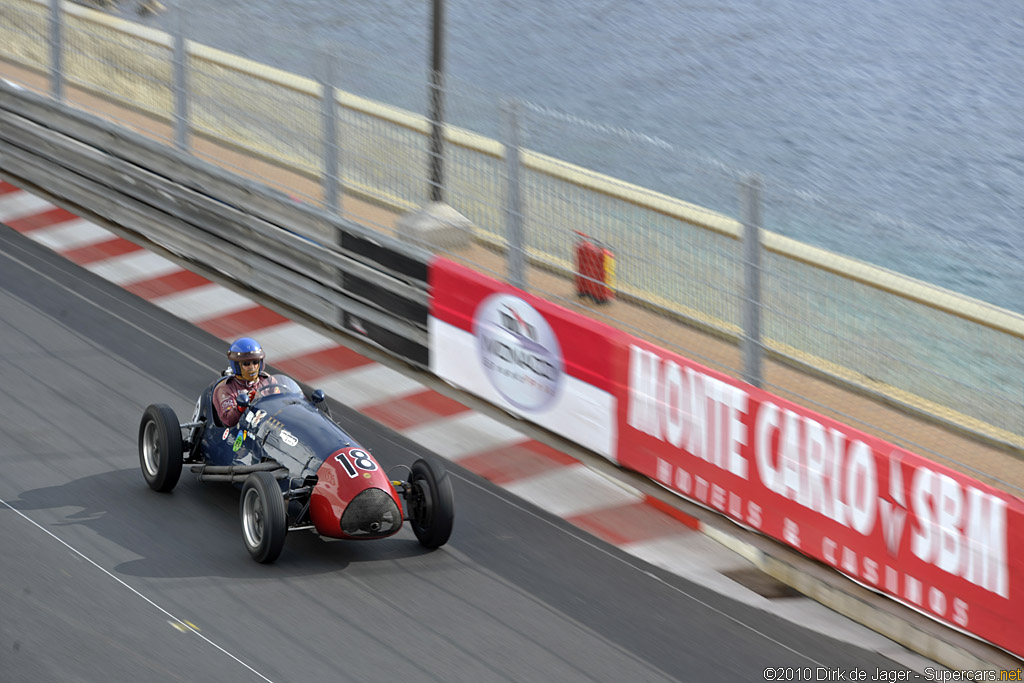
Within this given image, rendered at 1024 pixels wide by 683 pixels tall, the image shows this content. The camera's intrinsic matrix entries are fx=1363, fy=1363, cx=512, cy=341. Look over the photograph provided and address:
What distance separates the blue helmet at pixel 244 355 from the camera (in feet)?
26.7

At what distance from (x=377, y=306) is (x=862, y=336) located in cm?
439

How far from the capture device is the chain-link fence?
275 inches

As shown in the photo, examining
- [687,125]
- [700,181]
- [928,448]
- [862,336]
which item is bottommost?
[687,125]

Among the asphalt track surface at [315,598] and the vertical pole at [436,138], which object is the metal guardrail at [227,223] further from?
the asphalt track surface at [315,598]

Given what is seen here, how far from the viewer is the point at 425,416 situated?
9.77 metres

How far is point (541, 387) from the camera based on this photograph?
9.38m

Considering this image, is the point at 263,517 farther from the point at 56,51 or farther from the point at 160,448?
the point at 56,51

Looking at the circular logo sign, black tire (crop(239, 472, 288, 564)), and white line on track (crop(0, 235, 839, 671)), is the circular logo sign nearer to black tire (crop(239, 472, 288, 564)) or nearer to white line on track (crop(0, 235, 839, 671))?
white line on track (crop(0, 235, 839, 671))

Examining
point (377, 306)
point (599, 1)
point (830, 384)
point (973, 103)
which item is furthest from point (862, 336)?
point (599, 1)

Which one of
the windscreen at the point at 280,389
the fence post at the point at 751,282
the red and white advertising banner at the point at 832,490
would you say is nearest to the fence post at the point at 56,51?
the windscreen at the point at 280,389

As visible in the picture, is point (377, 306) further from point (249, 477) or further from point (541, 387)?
point (249, 477)

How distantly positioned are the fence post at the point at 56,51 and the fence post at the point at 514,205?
18.5 ft

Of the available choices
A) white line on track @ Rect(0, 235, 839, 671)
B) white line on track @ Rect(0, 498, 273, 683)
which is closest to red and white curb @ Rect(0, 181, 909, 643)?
white line on track @ Rect(0, 235, 839, 671)

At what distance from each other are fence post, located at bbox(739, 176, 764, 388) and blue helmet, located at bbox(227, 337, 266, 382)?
2.89m
